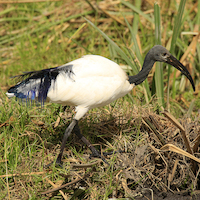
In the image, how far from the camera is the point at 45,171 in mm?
2943

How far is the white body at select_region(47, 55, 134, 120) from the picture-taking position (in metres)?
2.85

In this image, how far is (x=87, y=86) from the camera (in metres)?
2.84

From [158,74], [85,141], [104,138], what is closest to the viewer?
[85,141]

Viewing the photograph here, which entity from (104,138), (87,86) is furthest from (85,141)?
(87,86)

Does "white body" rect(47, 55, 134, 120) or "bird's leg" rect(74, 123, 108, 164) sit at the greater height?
"white body" rect(47, 55, 134, 120)

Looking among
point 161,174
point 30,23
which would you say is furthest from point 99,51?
point 161,174

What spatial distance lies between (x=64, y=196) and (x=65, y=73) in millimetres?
1120

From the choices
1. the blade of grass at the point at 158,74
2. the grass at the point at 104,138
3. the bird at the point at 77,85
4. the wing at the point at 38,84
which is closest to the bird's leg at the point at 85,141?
the grass at the point at 104,138

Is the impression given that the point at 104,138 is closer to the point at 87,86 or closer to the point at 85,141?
the point at 85,141

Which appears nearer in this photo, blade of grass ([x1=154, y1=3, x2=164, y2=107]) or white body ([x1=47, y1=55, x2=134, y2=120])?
white body ([x1=47, y1=55, x2=134, y2=120])

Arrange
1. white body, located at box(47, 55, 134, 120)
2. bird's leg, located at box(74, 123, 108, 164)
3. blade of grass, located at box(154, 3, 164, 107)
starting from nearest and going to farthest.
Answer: white body, located at box(47, 55, 134, 120)
bird's leg, located at box(74, 123, 108, 164)
blade of grass, located at box(154, 3, 164, 107)

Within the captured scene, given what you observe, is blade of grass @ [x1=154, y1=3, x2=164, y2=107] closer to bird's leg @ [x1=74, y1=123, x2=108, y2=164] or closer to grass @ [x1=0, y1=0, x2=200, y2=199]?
grass @ [x1=0, y1=0, x2=200, y2=199]

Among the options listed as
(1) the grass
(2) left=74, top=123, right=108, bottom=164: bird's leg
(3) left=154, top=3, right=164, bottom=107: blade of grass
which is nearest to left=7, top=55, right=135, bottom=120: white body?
(2) left=74, top=123, right=108, bottom=164: bird's leg

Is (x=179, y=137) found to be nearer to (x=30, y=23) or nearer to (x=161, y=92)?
(x=161, y=92)
